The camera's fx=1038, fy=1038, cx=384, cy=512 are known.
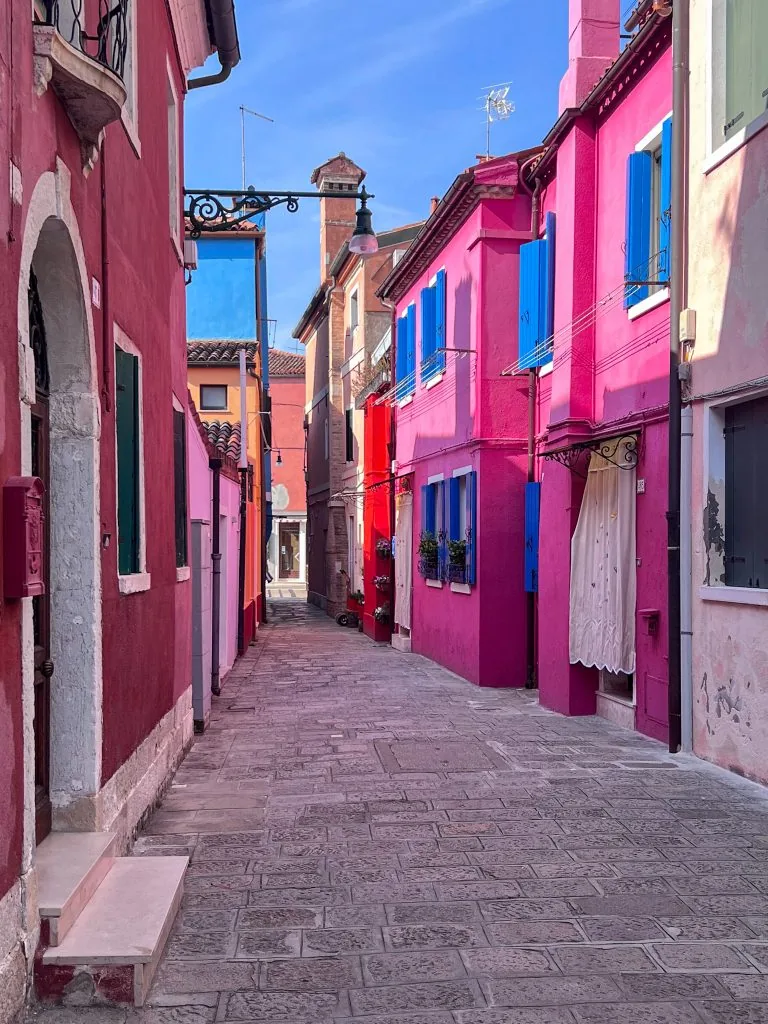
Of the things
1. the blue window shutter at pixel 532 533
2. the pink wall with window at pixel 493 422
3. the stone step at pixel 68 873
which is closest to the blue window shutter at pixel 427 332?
the pink wall with window at pixel 493 422

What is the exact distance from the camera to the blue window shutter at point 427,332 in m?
16.4

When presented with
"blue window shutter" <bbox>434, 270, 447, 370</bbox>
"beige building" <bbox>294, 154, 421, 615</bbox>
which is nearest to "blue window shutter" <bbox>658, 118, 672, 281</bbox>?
"blue window shutter" <bbox>434, 270, 447, 370</bbox>

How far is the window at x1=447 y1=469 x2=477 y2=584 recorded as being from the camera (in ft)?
45.9

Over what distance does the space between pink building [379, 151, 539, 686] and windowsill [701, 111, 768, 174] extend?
5265 millimetres

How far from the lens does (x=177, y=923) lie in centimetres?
471

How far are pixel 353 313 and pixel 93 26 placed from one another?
22440 mm

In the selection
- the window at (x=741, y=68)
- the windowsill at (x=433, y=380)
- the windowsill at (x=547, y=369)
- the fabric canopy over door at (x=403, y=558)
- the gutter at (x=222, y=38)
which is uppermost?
the gutter at (x=222, y=38)

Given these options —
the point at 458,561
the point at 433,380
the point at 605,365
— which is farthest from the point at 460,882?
the point at 433,380

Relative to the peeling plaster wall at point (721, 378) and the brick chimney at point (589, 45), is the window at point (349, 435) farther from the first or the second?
the peeling plaster wall at point (721, 378)

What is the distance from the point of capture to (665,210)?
9055mm

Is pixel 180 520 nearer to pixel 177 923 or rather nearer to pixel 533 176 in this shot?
pixel 177 923

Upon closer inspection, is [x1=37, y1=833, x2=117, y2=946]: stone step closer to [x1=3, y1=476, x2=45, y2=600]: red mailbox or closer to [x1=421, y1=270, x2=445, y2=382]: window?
[x1=3, y1=476, x2=45, y2=600]: red mailbox

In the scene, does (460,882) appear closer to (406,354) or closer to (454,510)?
(454,510)

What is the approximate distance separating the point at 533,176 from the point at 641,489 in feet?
16.7
